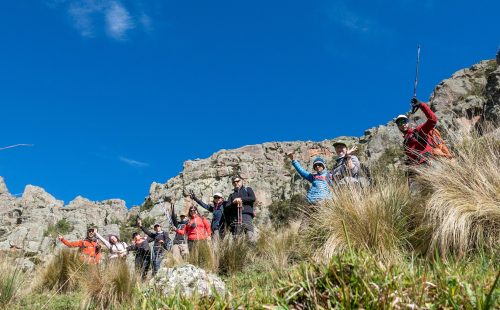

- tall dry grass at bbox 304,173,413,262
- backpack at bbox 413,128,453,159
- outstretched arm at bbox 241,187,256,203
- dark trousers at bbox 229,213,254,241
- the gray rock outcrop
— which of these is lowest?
tall dry grass at bbox 304,173,413,262

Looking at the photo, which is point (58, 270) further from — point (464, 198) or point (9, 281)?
point (464, 198)

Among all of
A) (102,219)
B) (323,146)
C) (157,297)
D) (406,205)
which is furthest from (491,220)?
(323,146)

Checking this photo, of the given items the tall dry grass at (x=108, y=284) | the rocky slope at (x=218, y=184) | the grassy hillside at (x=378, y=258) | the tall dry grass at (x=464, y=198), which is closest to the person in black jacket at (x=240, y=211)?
the grassy hillside at (x=378, y=258)

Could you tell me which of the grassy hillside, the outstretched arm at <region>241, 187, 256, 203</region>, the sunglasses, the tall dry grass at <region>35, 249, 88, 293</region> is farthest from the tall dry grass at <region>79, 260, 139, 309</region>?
the sunglasses

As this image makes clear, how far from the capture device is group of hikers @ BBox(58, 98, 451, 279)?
6.01 metres

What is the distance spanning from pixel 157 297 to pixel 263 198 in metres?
29.3

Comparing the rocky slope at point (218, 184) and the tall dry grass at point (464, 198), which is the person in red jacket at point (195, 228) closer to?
the tall dry grass at point (464, 198)

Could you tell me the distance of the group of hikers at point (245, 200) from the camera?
237 inches

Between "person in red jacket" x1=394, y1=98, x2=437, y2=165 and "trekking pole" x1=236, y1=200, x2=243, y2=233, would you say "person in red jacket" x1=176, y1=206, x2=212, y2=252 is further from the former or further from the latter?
"person in red jacket" x1=394, y1=98, x2=437, y2=165

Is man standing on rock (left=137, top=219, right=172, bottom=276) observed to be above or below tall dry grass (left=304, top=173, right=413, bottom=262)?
above

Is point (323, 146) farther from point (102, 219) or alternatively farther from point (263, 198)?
point (102, 219)

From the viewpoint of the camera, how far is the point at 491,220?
13.7 ft

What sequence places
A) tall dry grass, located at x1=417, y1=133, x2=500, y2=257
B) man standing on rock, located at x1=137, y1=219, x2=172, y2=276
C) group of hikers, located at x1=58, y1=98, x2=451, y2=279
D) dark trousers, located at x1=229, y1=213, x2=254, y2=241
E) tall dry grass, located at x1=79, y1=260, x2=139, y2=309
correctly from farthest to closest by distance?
1. man standing on rock, located at x1=137, y1=219, x2=172, y2=276
2. dark trousers, located at x1=229, y1=213, x2=254, y2=241
3. group of hikers, located at x1=58, y1=98, x2=451, y2=279
4. tall dry grass, located at x1=79, y1=260, x2=139, y2=309
5. tall dry grass, located at x1=417, y1=133, x2=500, y2=257

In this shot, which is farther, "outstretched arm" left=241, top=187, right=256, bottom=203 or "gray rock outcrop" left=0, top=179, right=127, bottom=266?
"gray rock outcrop" left=0, top=179, right=127, bottom=266
